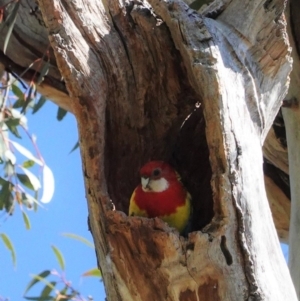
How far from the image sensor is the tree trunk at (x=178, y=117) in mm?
1678

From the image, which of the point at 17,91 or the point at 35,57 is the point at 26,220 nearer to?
the point at 17,91

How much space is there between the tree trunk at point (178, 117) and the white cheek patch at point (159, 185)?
0.08 metres

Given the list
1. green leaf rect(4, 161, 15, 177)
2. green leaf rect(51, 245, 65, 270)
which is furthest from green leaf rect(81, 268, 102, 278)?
green leaf rect(4, 161, 15, 177)

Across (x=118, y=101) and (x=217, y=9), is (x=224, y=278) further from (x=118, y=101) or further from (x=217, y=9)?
(x=217, y=9)

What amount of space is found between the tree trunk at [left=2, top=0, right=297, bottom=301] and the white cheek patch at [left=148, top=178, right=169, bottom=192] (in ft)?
0.28

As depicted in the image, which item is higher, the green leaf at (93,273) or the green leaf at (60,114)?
the green leaf at (60,114)

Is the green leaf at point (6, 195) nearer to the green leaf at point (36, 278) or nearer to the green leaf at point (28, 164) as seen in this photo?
the green leaf at point (28, 164)

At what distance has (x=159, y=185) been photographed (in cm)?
244

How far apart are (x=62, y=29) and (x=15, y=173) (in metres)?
1.42

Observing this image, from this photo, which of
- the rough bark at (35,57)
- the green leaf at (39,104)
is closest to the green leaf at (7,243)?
the green leaf at (39,104)

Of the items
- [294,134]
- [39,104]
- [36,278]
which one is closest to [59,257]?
[36,278]

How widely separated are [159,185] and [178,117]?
27 cm

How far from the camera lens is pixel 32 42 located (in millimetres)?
2992

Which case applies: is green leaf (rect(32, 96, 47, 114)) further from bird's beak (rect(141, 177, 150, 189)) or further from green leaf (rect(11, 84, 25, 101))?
bird's beak (rect(141, 177, 150, 189))
